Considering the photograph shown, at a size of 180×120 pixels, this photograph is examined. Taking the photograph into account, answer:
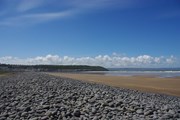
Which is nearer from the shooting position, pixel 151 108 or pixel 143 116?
pixel 143 116

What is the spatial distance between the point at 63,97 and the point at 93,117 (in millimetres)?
3661

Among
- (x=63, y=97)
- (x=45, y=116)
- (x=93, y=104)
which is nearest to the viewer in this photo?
(x=45, y=116)

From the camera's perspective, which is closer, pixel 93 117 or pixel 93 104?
pixel 93 117

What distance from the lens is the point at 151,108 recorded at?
37.9 feet

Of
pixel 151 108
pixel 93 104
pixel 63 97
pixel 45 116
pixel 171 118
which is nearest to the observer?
pixel 171 118

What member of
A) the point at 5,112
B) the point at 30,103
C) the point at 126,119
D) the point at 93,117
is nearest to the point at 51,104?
the point at 30,103

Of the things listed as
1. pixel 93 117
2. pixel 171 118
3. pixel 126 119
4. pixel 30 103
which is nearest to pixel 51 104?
pixel 30 103

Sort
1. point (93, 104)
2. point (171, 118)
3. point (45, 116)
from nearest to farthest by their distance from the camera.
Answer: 1. point (171, 118)
2. point (45, 116)
3. point (93, 104)

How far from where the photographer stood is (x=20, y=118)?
35.7ft

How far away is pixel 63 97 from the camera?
14.1m

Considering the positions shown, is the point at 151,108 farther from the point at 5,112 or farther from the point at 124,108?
the point at 5,112

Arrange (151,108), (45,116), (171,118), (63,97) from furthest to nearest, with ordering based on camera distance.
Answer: (63,97) < (151,108) < (45,116) < (171,118)

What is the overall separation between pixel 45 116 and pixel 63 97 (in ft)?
10.8

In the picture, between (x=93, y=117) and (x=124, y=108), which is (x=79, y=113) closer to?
(x=93, y=117)
